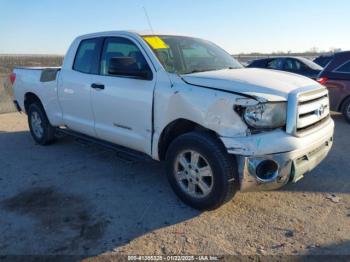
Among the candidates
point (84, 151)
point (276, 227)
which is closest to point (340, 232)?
point (276, 227)

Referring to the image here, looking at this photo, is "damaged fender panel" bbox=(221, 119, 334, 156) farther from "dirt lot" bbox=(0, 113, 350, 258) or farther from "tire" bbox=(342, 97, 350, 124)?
"tire" bbox=(342, 97, 350, 124)

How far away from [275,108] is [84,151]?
395cm

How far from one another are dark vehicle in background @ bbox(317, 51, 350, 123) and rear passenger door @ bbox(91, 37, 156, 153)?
5481 mm

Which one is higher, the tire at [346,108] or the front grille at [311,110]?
the front grille at [311,110]

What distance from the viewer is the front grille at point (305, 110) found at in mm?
3553


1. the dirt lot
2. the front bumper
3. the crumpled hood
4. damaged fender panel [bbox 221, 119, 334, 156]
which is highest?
the crumpled hood

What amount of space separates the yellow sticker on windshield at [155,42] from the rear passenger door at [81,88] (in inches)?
37.2

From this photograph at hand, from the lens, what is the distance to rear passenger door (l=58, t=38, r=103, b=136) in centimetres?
531

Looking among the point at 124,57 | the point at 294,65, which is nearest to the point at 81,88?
the point at 124,57

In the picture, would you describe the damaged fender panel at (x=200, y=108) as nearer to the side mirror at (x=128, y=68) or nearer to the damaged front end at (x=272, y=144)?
the damaged front end at (x=272, y=144)

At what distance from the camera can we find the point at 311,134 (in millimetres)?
3799

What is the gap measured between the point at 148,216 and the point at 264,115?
5.29 ft

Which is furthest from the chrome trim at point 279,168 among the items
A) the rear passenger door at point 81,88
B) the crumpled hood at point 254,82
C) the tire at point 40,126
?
the tire at point 40,126

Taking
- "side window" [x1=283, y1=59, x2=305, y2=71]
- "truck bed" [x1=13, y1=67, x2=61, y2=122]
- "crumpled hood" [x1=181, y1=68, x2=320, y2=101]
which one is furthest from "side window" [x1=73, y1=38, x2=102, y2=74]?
"side window" [x1=283, y1=59, x2=305, y2=71]
